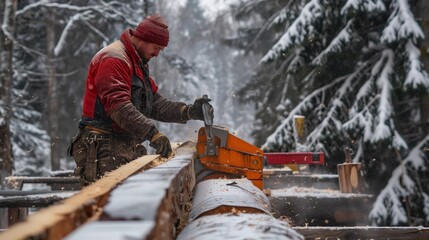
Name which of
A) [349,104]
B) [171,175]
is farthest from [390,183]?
[171,175]

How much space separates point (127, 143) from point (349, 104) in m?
7.38

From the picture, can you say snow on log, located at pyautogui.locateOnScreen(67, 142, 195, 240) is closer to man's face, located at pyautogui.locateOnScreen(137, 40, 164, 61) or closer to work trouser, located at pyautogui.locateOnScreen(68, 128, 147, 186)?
work trouser, located at pyautogui.locateOnScreen(68, 128, 147, 186)

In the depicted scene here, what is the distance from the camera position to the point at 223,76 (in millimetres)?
56188

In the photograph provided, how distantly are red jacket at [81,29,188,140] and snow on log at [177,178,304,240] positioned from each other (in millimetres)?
1195

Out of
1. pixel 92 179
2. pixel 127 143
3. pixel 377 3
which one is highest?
pixel 377 3

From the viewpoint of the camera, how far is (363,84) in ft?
36.0

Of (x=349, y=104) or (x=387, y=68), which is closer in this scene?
(x=387, y=68)

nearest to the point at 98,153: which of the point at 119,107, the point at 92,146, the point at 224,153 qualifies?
the point at 92,146

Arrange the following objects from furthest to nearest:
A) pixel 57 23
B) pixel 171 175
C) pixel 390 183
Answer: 1. pixel 57 23
2. pixel 390 183
3. pixel 171 175

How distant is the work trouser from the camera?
4.60m

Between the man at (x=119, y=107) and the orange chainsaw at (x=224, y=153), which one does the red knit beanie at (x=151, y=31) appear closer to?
the man at (x=119, y=107)

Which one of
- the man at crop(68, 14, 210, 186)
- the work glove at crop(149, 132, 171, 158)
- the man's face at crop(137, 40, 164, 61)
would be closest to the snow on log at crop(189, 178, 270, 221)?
the work glove at crop(149, 132, 171, 158)

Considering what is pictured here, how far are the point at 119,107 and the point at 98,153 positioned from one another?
0.67 metres

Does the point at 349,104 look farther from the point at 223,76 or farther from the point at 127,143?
the point at 223,76
